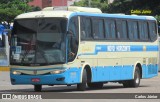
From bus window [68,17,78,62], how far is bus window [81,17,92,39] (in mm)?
493

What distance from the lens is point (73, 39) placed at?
25125mm

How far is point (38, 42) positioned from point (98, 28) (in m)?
3.25

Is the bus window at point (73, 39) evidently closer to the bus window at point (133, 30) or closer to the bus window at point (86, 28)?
the bus window at point (86, 28)

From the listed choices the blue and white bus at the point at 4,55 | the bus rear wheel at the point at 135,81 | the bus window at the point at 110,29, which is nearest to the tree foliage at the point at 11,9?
the blue and white bus at the point at 4,55

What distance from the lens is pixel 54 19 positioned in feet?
82.2

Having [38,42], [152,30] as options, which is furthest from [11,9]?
[38,42]

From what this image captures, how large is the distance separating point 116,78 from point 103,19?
259 cm

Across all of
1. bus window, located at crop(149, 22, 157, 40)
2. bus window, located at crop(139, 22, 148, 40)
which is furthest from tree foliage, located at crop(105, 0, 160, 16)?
bus window, located at crop(139, 22, 148, 40)

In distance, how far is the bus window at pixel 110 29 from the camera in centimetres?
2772

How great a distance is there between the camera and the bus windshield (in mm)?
24500

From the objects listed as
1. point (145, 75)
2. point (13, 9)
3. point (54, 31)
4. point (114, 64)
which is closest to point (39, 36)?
point (54, 31)

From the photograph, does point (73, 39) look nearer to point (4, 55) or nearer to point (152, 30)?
point (152, 30)

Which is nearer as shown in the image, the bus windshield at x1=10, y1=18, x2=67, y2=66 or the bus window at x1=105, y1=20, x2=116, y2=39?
the bus windshield at x1=10, y1=18, x2=67, y2=66

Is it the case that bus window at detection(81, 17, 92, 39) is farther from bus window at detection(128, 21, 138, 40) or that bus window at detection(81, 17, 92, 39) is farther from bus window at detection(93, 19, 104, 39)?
bus window at detection(128, 21, 138, 40)
